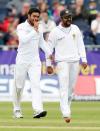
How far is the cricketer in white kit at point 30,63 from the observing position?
12.6 metres

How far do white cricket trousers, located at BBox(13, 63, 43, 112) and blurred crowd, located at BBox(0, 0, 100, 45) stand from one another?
22.4 ft

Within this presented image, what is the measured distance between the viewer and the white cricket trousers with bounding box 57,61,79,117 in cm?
1198

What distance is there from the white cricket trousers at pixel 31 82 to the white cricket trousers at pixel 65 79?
0.67m

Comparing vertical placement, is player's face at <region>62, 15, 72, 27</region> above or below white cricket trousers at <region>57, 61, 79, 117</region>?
above

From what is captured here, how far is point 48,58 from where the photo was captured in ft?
40.9

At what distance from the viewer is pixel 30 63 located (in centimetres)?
1283

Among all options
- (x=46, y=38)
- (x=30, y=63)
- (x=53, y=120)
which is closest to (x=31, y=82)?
(x=30, y=63)

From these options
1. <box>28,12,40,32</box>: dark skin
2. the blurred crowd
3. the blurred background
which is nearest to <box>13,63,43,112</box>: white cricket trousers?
<box>28,12,40,32</box>: dark skin

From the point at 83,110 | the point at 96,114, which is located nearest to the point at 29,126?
the point at 96,114

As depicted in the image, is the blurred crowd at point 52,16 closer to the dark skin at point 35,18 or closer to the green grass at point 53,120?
the green grass at point 53,120

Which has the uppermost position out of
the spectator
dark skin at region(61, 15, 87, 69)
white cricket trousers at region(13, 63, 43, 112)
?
the spectator

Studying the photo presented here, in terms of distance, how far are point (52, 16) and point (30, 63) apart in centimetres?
899

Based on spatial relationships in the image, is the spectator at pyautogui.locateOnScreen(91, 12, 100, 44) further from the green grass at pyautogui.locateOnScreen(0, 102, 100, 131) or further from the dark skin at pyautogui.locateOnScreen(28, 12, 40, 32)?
the dark skin at pyautogui.locateOnScreen(28, 12, 40, 32)

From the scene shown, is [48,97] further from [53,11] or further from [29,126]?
[29,126]
